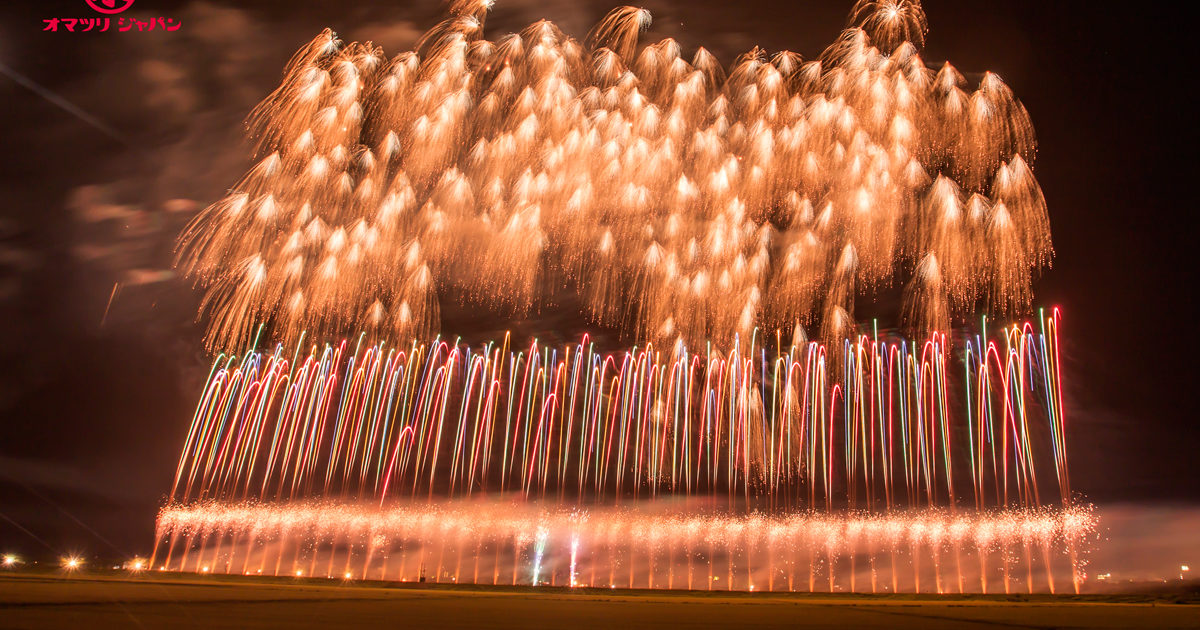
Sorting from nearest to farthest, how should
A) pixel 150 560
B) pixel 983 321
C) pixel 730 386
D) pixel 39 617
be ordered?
pixel 39 617
pixel 983 321
pixel 730 386
pixel 150 560

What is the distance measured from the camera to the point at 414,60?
69.4 ft

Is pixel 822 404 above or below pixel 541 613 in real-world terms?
above

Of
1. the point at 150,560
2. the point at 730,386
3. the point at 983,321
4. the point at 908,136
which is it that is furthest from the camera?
the point at 150,560

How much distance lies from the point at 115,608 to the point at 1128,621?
72.0 ft

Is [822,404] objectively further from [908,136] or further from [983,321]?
[908,136]

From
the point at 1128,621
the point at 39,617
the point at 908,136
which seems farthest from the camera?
the point at 908,136

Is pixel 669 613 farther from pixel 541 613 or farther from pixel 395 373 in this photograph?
pixel 395 373

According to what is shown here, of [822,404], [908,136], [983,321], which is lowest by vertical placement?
[822,404]

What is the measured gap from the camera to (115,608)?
1364 cm

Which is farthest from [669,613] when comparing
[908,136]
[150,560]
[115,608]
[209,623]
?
[150,560]

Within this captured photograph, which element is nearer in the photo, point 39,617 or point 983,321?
point 39,617

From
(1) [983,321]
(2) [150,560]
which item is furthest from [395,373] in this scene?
(2) [150,560]

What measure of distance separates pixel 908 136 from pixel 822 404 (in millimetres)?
9828

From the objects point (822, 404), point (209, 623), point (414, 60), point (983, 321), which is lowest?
point (209, 623)
